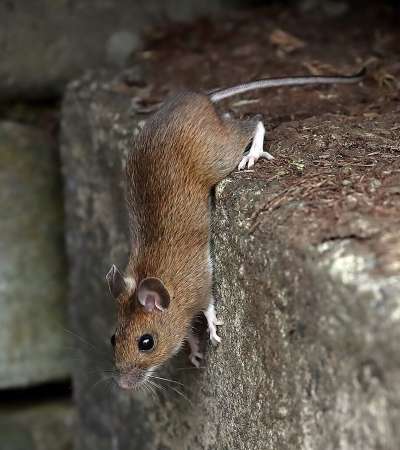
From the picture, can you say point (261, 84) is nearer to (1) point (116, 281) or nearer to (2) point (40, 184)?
(1) point (116, 281)

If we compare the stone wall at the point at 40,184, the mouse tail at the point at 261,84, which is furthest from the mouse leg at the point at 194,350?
the stone wall at the point at 40,184

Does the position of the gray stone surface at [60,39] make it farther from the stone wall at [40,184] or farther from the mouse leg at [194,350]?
the mouse leg at [194,350]

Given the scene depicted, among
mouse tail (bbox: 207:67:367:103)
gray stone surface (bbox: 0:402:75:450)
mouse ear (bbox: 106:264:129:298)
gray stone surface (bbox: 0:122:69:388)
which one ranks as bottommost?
gray stone surface (bbox: 0:402:75:450)

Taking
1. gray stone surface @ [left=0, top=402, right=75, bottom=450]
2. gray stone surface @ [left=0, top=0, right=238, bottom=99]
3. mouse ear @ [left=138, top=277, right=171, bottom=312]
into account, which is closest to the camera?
mouse ear @ [left=138, top=277, right=171, bottom=312]

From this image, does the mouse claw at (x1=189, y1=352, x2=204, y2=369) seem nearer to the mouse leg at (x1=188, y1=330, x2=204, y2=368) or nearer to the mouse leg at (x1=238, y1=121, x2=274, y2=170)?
the mouse leg at (x1=188, y1=330, x2=204, y2=368)

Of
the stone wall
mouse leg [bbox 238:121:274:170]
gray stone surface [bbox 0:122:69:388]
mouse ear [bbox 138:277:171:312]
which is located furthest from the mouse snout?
gray stone surface [bbox 0:122:69:388]

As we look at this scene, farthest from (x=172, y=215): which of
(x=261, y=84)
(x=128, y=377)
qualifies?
(x=261, y=84)

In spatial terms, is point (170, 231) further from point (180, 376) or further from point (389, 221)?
point (389, 221)
